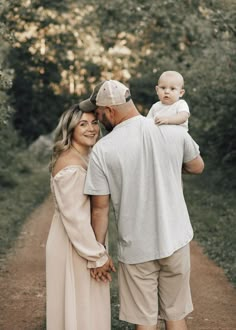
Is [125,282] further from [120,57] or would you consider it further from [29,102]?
[120,57]

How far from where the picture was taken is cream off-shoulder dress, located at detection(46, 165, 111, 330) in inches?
156

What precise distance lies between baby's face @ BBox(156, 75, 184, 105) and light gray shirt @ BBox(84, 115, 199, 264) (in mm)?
751

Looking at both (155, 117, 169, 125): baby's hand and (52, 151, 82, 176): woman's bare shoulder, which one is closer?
(155, 117, 169, 125): baby's hand

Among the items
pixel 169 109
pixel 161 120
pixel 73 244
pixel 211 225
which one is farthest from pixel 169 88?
pixel 211 225

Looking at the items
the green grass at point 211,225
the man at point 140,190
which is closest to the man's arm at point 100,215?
the man at point 140,190

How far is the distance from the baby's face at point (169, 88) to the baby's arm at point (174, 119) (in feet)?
0.93

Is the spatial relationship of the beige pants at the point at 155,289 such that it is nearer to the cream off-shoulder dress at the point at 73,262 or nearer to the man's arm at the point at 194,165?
the cream off-shoulder dress at the point at 73,262

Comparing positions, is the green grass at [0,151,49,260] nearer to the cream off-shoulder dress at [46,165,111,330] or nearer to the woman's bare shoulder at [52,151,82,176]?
the cream off-shoulder dress at [46,165,111,330]

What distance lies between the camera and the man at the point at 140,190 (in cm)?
380

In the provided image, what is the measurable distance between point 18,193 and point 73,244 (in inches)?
437

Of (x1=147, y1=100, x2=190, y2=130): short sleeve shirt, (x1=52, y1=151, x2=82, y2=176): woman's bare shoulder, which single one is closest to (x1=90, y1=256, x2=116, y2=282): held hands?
(x1=52, y1=151, x2=82, y2=176): woman's bare shoulder

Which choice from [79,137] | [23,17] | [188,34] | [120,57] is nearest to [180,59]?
[188,34]

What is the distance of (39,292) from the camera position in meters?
7.31

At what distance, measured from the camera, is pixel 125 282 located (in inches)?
159
